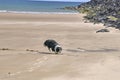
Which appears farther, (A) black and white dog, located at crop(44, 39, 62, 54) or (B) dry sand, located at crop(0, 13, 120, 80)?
(A) black and white dog, located at crop(44, 39, 62, 54)

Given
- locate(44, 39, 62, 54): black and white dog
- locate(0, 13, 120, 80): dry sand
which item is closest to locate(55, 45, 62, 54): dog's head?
locate(44, 39, 62, 54): black and white dog

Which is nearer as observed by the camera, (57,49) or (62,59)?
(62,59)

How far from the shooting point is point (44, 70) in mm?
18062

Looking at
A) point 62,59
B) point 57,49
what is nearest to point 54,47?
point 57,49

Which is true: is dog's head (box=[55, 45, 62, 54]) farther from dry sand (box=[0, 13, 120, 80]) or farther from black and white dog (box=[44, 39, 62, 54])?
dry sand (box=[0, 13, 120, 80])

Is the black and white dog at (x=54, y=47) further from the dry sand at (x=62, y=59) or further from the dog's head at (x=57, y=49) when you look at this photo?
the dry sand at (x=62, y=59)

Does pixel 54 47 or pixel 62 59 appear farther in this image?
pixel 54 47

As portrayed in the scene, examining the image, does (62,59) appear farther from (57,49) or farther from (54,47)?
(54,47)

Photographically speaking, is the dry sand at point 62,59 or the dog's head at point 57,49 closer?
the dry sand at point 62,59

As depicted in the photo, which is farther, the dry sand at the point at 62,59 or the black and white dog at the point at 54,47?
the black and white dog at the point at 54,47

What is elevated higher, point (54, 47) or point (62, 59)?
point (62, 59)

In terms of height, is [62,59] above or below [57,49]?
above

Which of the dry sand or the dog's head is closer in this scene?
the dry sand

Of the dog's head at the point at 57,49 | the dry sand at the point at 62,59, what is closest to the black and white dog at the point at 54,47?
the dog's head at the point at 57,49
